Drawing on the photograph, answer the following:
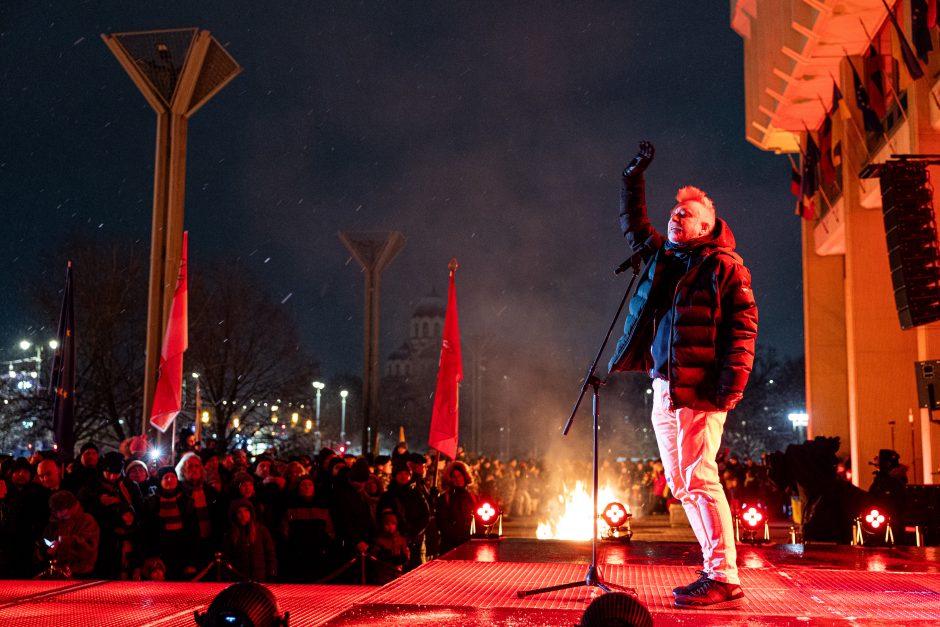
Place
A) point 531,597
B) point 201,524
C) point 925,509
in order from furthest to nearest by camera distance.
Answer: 1. point 925,509
2. point 201,524
3. point 531,597

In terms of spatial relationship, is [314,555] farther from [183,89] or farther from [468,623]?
[183,89]

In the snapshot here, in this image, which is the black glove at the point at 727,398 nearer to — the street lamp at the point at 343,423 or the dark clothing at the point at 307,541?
the dark clothing at the point at 307,541

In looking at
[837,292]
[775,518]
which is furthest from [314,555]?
[837,292]

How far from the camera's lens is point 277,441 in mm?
41531

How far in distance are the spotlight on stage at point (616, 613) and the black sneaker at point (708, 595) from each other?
1.20m

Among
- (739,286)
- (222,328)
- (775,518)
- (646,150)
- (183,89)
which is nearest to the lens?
(739,286)

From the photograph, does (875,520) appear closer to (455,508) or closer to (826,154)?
(455,508)

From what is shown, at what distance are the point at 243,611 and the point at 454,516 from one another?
8.20 meters

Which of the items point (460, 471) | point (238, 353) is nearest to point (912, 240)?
point (460, 471)

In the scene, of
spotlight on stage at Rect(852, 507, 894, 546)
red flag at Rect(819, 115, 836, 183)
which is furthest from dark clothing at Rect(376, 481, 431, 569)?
red flag at Rect(819, 115, 836, 183)

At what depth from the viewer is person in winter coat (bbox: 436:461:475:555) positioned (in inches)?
477

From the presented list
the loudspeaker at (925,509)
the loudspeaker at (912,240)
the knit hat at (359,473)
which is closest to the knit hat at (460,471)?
the knit hat at (359,473)

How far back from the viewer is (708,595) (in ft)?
16.9

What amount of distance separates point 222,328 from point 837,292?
21.7m
